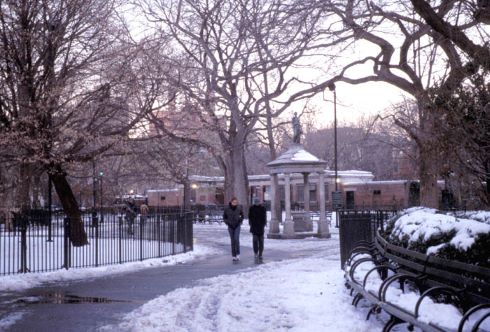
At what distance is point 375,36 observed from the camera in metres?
19.9

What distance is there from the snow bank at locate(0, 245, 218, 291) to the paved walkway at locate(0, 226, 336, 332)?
535mm

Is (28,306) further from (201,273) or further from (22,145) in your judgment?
(22,145)

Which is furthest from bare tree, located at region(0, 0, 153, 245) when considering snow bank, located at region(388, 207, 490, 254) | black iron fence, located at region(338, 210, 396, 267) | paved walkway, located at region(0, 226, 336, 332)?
snow bank, located at region(388, 207, 490, 254)

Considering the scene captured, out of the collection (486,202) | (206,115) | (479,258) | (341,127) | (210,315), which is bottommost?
(210,315)

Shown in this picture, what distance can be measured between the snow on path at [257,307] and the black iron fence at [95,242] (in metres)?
4.45

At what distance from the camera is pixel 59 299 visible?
11.5 m

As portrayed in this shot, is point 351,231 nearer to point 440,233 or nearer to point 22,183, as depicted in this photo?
point 440,233

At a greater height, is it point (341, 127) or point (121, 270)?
point (341, 127)

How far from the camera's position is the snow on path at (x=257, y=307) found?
8.62 meters

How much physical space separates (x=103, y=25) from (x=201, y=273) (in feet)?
29.9

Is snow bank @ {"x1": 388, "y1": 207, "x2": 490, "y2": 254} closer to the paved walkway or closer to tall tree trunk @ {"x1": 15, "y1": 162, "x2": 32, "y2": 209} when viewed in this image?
the paved walkway

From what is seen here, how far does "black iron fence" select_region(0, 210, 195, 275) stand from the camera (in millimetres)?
15517

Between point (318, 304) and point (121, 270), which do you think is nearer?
point (318, 304)

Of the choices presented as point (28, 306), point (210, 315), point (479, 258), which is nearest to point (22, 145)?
point (28, 306)
